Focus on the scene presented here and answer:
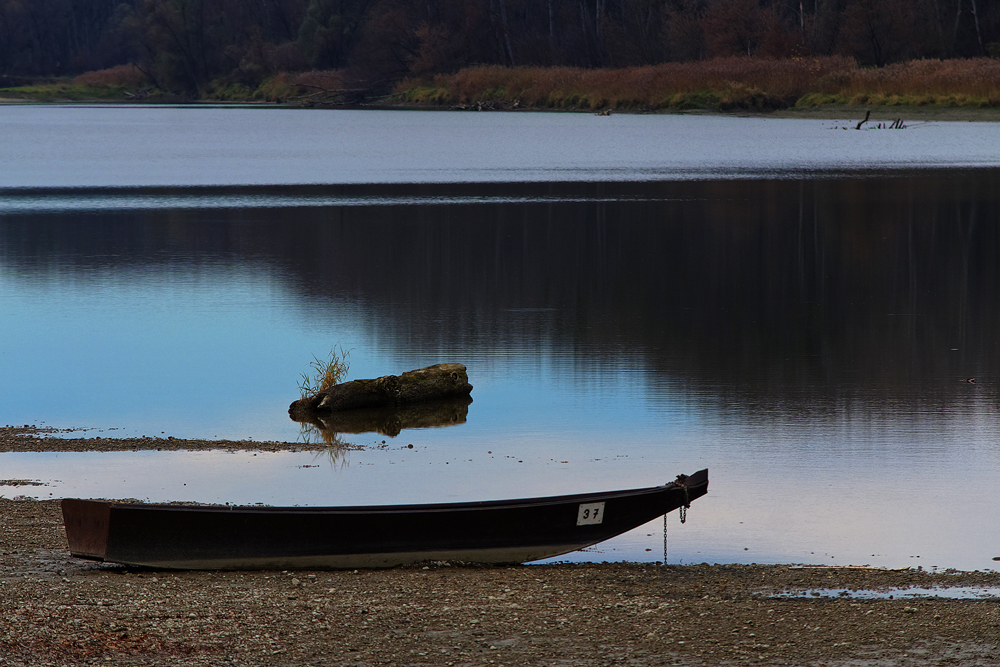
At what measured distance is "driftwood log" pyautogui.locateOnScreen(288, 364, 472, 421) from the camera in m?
13.3

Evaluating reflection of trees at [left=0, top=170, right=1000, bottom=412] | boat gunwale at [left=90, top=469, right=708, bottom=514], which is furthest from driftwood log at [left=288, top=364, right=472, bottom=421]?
boat gunwale at [left=90, top=469, right=708, bottom=514]

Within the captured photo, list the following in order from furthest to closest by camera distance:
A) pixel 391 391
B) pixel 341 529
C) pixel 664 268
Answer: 1. pixel 664 268
2. pixel 391 391
3. pixel 341 529

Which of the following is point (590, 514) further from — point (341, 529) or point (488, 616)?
point (341, 529)

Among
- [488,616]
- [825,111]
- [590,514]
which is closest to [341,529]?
[488,616]

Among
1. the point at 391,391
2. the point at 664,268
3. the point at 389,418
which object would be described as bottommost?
the point at 389,418

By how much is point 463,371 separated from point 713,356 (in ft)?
10.4

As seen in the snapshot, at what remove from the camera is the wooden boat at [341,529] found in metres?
7.95

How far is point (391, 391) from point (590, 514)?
5.71 meters

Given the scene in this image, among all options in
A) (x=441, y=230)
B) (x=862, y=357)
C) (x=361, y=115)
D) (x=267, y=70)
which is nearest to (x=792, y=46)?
(x=361, y=115)

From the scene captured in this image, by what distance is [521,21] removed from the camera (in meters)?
119

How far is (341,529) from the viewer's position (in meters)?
8.05

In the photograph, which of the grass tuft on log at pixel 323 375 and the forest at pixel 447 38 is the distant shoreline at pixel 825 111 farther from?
the grass tuft on log at pixel 323 375

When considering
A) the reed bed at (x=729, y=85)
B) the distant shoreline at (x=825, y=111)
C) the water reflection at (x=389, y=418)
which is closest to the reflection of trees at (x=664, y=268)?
the water reflection at (x=389, y=418)

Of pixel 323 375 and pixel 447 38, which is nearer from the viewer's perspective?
pixel 323 375
